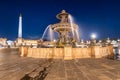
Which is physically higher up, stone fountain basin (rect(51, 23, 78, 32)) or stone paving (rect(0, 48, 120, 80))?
stone fountain basin (rect(51, 23, 78, 32))

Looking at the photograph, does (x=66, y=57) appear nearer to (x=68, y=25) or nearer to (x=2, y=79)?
(x=68, y=25)

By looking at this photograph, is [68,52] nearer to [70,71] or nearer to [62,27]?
[62,27]

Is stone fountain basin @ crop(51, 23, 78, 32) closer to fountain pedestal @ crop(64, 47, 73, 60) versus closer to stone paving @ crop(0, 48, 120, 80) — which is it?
fountain pedestal @ crop(64, 47, 73, 60)

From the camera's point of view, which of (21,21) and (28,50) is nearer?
(28,50)

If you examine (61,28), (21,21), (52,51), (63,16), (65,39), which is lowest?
(52,51)

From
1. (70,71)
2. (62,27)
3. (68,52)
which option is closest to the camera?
(70,71)

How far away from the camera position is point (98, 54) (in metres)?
15.9

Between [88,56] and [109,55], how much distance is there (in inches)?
147

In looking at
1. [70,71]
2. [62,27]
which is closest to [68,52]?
[62,27]

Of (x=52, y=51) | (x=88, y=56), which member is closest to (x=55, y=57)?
(x=52, y=51)

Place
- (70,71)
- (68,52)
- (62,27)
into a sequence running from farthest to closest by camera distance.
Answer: (62,27), (68,52), (70,71)

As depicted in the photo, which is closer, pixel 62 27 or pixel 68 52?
pixel 68 52

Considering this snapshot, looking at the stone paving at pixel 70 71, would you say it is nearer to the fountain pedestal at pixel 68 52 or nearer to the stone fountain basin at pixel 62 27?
the fountain pedestal at pixel 68 52

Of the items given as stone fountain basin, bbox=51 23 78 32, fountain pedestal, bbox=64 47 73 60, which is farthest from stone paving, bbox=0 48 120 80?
stone fountain basin, bbox=51 23 78 32
